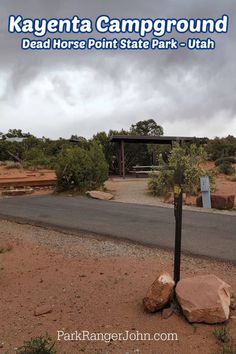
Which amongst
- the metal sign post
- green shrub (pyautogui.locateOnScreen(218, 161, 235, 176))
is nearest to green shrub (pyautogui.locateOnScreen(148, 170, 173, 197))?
the metal sign post

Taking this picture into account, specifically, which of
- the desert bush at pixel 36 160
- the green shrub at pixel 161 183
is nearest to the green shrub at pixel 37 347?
the green shrub at pixel 161 183

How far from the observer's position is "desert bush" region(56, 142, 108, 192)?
16558 millimetres

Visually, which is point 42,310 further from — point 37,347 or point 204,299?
point 204,299

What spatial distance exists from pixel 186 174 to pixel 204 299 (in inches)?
472

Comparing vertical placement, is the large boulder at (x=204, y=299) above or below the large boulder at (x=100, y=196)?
above

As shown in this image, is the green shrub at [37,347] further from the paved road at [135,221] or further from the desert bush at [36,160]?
the desert bush at [36,160]

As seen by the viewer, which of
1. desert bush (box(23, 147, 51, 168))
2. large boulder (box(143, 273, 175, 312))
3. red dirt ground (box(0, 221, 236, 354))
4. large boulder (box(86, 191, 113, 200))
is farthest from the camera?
desert bush (box(23, 147, 51, 168))

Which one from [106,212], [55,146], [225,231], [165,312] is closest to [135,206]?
[106,212]

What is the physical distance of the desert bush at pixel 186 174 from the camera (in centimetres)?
1583

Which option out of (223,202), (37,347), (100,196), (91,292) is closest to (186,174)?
(100,196)

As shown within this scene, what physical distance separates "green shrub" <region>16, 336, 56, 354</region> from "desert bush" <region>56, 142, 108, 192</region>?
13.0 m

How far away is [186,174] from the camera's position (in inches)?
620

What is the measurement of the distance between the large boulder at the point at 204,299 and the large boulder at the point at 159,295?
115mm

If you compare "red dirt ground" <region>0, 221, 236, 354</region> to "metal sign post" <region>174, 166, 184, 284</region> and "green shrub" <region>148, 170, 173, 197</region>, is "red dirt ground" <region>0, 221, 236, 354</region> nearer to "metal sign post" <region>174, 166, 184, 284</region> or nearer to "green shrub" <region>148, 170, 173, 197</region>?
"metal sign post" <region>174, 166, 184, 284</region>
